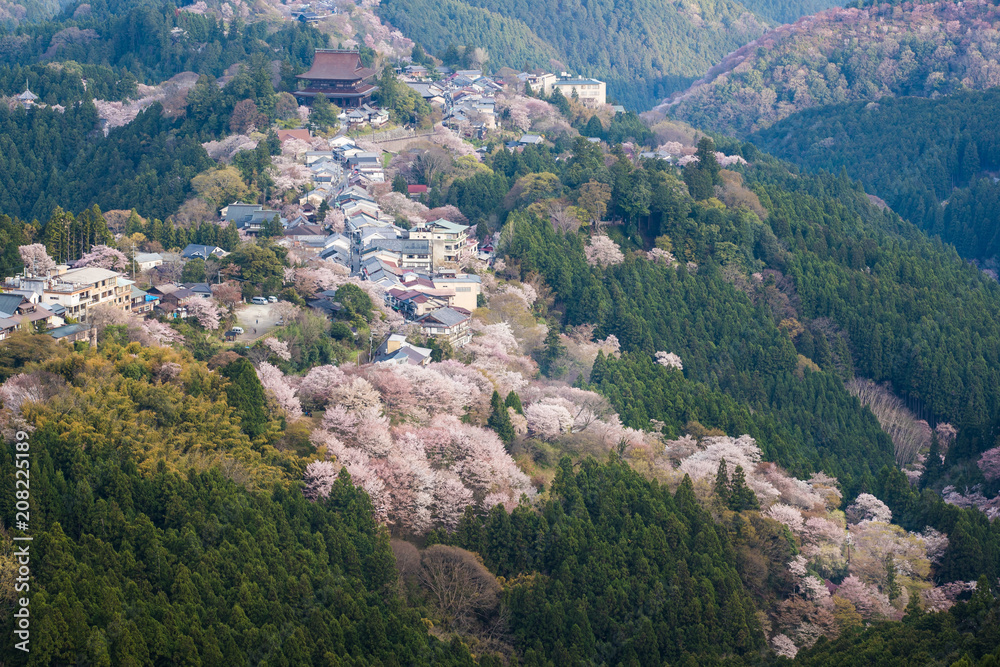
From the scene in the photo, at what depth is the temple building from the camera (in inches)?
3543

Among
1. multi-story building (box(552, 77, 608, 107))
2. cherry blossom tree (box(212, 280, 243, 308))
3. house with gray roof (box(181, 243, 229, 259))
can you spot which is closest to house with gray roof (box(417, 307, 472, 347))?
cherry blossom tree (box(212, 280, 243, 308))

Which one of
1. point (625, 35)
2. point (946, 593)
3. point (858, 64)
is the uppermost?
point (946, 593)

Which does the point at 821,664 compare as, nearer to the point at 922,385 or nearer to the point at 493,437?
the point at 493,437

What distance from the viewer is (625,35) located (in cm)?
17975

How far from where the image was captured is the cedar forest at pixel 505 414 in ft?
125

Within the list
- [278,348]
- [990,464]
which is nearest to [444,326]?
[278,348]

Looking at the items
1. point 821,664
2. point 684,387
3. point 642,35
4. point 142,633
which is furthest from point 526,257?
point 642,35

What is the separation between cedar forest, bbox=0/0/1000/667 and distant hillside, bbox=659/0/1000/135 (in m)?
44.8

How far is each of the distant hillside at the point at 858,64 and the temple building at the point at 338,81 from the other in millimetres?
63178

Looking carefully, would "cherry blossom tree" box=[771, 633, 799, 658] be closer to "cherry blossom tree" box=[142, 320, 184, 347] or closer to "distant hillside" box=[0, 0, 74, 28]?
"cherry blossom tree" box=[142, 320, 184, 347]

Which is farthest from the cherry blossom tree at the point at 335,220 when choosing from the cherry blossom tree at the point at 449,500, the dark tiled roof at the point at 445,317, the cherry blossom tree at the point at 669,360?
the cherry blossom tree at the point at 449,500

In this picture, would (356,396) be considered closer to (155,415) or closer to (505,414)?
(505,414)

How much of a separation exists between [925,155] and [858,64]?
23942 mm

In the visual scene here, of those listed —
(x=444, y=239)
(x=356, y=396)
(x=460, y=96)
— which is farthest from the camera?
(x=460, y=96)
